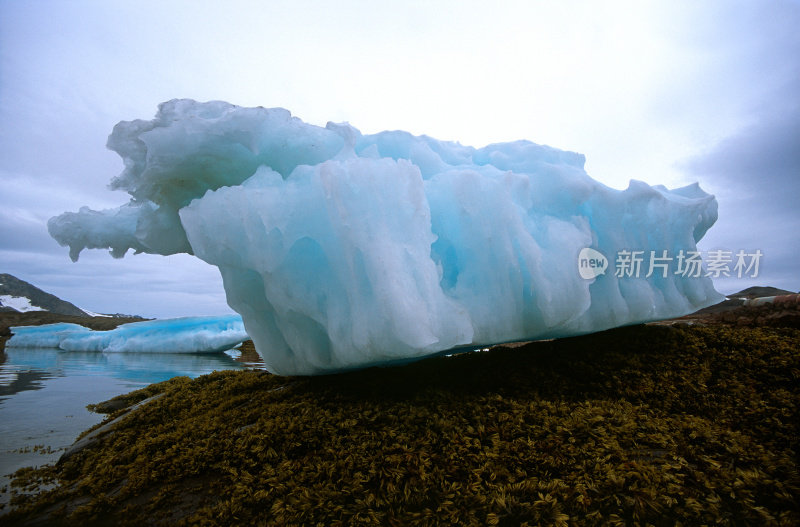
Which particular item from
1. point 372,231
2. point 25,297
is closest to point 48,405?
point 372,231

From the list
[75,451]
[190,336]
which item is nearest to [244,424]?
[75,451]

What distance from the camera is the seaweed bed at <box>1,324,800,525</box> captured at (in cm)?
259

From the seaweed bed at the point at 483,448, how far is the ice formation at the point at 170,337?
19.7 m

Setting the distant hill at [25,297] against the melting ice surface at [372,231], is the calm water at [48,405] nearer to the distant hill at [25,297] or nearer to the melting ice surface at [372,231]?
the melting ice surface at [372,231]

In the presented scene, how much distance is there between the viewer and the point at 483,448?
10.4 feet

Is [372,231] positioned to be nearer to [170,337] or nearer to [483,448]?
[483,448]

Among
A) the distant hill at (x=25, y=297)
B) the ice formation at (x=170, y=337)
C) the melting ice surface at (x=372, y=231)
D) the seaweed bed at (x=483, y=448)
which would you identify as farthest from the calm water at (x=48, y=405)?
the distant hill at (x=25, y=297)

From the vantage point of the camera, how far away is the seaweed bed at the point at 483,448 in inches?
102

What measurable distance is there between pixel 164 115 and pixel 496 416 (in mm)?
4752

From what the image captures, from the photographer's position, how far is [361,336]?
12.2ft

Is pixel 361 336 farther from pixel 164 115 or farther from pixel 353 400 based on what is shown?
pixel 164 115

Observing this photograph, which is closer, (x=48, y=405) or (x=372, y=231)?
(x=372, y=231)

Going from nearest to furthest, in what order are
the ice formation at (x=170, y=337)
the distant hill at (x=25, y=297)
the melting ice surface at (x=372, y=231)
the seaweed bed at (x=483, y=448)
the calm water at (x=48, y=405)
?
the seaweed bed at (x=483, y=448) < the melting ice surface at (x=372, y=231) < the calm water at (x=48, y=405) < the ice formation at (x=170, y=337) < the distant hill at (x=25, y=297)

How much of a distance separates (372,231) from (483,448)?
204 centimetres
